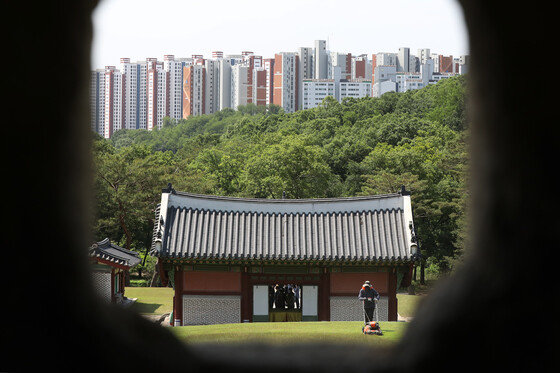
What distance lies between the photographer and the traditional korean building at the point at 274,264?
12.8 m

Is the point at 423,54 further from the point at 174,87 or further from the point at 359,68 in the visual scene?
the point at 174,87

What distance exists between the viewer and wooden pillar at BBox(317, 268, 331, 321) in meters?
13.0

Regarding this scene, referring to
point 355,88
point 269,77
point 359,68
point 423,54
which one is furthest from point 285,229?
point 423,54

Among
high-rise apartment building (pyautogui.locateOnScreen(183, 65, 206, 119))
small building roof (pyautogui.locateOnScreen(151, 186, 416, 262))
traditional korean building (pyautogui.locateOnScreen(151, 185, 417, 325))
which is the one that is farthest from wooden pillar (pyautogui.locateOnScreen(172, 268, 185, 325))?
high-rise apartment building (pyautogui.locateOnScreen(183, 65, 206, 119))

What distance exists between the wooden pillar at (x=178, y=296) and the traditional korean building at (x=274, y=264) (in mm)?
21

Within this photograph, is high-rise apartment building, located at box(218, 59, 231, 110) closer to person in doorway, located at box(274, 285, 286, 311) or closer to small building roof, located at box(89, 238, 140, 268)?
small building roof, located at box(89, 238, 140, 268)

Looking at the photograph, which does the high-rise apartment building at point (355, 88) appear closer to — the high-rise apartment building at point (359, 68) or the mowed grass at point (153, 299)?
the high-rise apartment building at point (359, 68)

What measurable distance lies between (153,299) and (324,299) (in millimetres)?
7039

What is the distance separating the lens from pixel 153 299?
18125 mm


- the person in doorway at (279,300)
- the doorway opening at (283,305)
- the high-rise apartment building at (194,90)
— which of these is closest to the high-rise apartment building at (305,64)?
the high-rise apartment building at (194,90)
